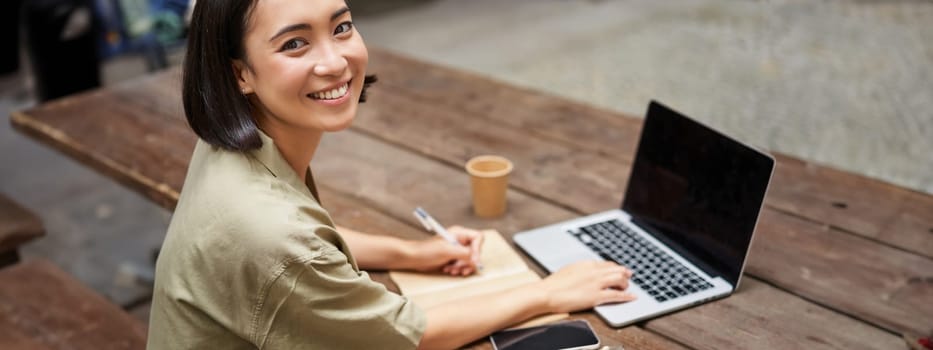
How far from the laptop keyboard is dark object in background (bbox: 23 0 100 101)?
272 cm

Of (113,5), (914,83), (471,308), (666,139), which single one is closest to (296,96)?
(471,308)

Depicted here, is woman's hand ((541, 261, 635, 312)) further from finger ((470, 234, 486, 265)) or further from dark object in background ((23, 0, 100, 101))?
dark object in background ((23, 0, 100, 101))

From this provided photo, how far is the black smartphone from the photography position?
3.70 ft

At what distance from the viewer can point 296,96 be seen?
1032 millimetres

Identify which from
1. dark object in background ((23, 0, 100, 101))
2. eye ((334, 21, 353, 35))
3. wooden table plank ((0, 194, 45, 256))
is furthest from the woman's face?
dark object in background ((23, 0, 100, 101))

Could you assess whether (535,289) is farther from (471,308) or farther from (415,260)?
(415,260)

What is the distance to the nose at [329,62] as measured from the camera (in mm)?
1025

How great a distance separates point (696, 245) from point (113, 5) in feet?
11.5

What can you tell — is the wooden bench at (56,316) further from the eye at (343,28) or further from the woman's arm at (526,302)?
the eye at (343,28)

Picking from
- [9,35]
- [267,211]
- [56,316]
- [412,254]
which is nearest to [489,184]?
[412,254]

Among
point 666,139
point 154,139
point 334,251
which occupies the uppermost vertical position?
point 666,139

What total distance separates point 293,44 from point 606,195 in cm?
73

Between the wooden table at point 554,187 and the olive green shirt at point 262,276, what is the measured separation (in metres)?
0.21

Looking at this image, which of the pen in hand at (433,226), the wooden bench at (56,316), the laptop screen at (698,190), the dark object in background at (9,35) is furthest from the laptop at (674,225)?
the dark object in background at (9,35)
